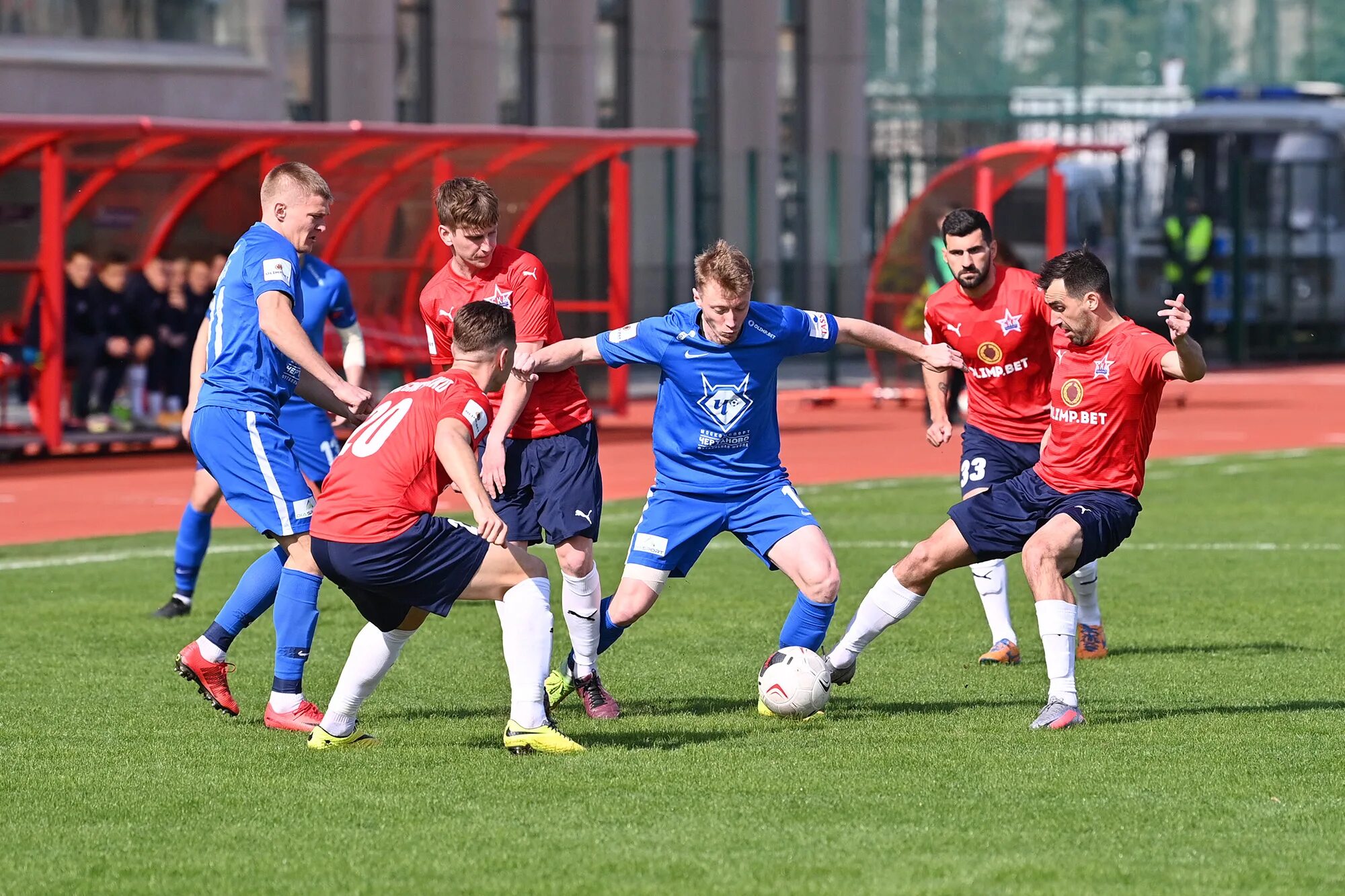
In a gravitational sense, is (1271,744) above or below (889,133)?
below

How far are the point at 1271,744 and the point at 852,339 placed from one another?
2.07 m

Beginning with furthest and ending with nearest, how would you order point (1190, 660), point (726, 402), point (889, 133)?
point (889, 133)
point (1190, 660)
point (726, 402)

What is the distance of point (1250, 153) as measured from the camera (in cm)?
3356

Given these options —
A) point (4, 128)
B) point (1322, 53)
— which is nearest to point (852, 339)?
point (4, 128)

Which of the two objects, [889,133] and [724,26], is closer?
[724,26]

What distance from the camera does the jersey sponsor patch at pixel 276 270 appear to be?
750cm

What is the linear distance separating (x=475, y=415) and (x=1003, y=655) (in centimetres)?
322

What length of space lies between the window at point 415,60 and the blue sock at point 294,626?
939 inches

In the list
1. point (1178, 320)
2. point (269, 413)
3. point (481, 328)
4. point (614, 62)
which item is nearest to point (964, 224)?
point (1178, 320)

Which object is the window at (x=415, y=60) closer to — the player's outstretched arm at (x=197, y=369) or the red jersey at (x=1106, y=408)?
the player's outstretched arm at (x=197, y=369)

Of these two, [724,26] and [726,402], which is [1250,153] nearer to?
[724,26]

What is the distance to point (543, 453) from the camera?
7.96 metres

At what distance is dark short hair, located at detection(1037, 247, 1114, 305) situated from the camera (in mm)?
7602

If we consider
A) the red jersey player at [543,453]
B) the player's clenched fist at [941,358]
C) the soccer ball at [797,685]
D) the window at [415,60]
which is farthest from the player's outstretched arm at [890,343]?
the window at [415,60]
